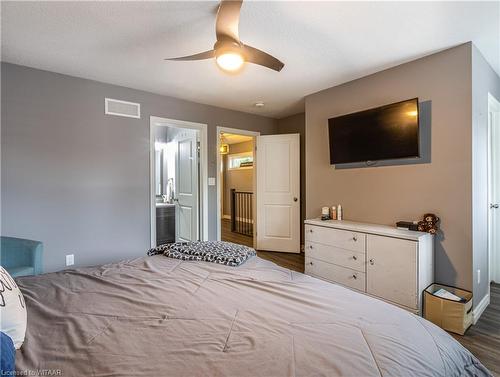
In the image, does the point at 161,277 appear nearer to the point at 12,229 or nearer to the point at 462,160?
the point at 12,229

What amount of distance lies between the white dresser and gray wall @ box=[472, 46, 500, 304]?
1.29 ft

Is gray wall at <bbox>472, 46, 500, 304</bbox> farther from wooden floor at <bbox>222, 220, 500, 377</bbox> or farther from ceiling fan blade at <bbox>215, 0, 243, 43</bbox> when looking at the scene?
ceiling fan blade at <bbox>215, 0, 243, 43</bbox>

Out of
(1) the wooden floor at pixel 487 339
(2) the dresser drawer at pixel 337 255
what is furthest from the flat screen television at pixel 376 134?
(1) the wooden floor at pixel 487 339

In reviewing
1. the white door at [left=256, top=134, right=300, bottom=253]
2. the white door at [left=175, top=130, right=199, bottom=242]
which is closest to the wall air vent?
the white door at [left=175, top=130, right=199, bottom=242]

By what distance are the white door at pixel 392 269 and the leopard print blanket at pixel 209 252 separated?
1.31 meters

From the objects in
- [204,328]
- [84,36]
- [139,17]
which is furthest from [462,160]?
[84,36]

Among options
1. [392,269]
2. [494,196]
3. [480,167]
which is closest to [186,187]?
[392,269]

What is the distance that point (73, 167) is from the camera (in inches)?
115

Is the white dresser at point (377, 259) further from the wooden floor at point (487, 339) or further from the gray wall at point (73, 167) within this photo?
the gray wall at point (73, 167)

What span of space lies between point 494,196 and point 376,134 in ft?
5.50

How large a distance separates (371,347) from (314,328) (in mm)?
188

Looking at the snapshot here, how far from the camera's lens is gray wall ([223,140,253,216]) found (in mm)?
7295

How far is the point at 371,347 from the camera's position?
831 mm

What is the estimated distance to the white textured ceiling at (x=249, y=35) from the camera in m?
1.80
